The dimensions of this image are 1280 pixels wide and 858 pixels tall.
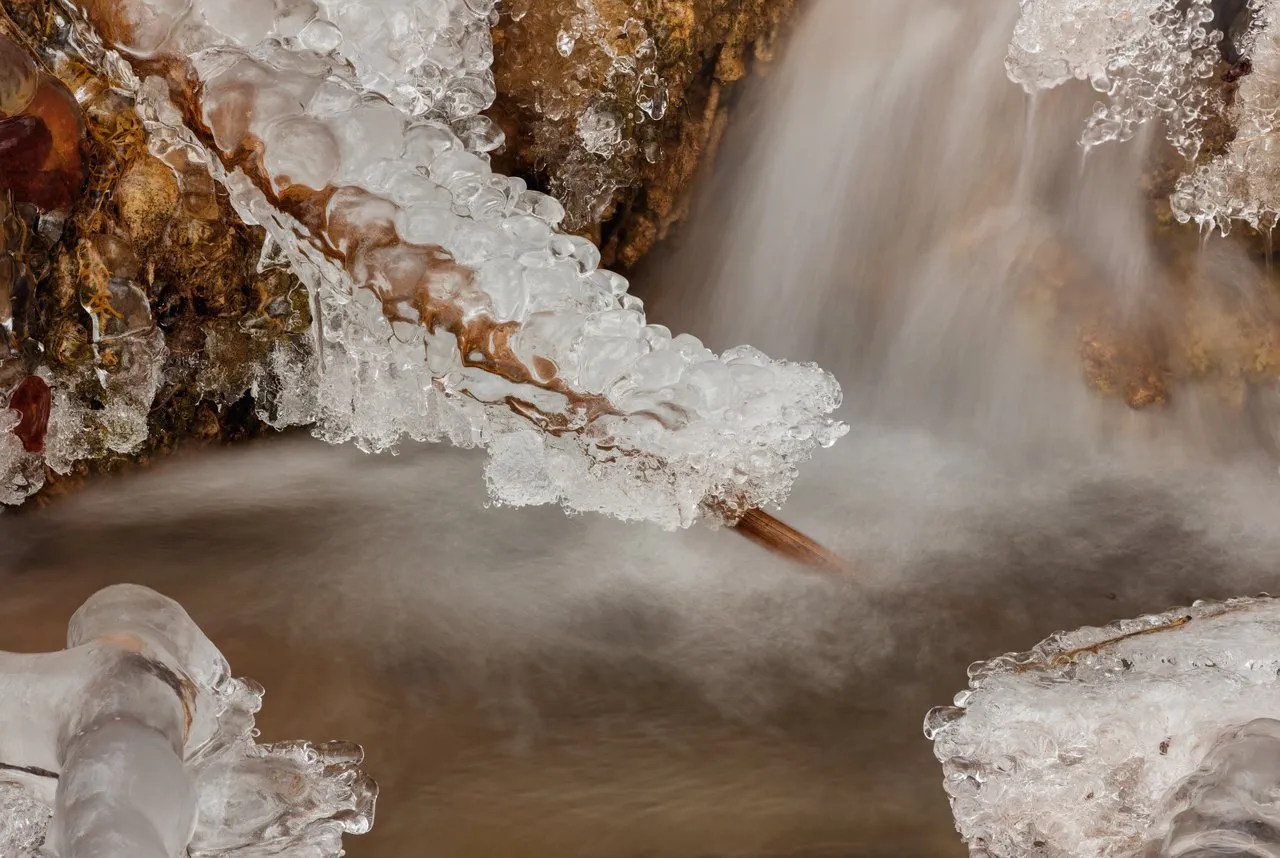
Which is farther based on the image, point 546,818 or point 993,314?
point 993,314

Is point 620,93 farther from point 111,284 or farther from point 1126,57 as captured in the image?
point 111,284

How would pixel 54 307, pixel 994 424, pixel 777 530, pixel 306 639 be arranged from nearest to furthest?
pixel 306 639
pixel 777 530
pixel 54 307
pixel 994 424

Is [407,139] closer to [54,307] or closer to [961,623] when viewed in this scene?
[54,307]

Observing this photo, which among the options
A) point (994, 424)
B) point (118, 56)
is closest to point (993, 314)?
point (994, 424)

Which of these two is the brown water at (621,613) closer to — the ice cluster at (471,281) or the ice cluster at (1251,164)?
the ice cluster at (471,281)

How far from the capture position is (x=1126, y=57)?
2090mm

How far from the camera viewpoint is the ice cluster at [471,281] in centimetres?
155

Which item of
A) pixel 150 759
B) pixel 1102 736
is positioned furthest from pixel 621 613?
pixel 150 759

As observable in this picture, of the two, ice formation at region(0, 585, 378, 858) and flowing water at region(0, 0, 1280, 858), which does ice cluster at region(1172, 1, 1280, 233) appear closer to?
flowing water at region(0, 0, 1280, 858)

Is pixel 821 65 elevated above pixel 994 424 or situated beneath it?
elevated above

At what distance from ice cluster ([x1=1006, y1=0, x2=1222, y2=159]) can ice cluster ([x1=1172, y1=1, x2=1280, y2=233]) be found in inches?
2.5

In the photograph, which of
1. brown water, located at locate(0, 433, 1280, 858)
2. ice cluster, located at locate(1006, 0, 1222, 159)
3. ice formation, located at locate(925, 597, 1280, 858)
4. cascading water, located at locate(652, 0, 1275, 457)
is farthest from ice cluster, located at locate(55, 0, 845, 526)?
ice cluster, located at locate(1006, 0, 1222, 159)

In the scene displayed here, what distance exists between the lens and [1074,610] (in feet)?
6.77

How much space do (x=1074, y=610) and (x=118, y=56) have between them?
2087mm
